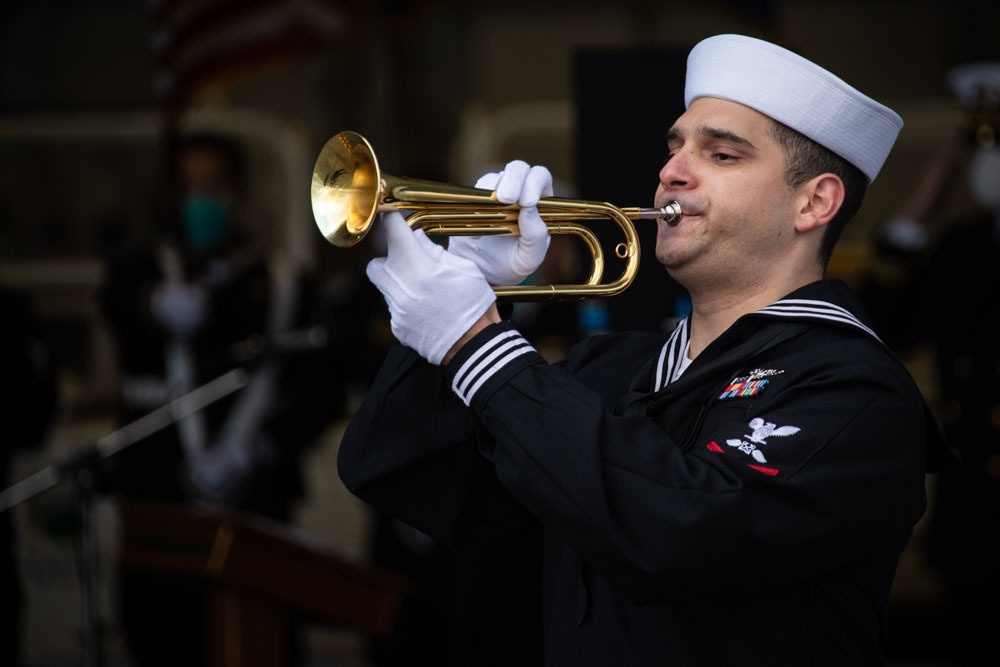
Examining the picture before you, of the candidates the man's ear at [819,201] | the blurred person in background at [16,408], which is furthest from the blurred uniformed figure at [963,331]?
the blurred person in background at [16,408]

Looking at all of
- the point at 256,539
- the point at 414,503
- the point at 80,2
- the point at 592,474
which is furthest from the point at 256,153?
the point at 592,474

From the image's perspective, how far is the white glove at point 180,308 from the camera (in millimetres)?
4766

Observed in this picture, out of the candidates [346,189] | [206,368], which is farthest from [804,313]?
[206,368]

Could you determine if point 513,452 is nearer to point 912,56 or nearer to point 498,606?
point 498,606

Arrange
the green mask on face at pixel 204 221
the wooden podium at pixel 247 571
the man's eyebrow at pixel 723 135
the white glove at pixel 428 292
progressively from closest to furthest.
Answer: the white glove at pixel 428 292, the man's eyebrow at pixel 723 135, the wooden podium at pixel 247 571, the green mask on face at pixel 204 221

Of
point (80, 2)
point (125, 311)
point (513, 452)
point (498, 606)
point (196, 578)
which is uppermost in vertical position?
point (80, 2)

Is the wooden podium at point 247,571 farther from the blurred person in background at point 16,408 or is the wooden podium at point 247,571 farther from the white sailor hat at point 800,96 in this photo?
the white sailor hat at point 800,96

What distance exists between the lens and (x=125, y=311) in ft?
16.2

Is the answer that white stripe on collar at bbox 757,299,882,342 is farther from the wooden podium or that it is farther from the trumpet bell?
the wooden podium

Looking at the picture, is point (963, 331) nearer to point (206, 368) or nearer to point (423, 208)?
point (206, 368)

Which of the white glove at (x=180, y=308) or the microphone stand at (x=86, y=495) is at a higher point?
the white glove at (x=180, y=308)

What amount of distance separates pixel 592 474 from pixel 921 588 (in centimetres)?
493

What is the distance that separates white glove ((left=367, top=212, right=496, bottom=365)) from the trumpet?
0.16 feet

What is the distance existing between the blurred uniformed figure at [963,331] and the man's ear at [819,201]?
219 centimetres
